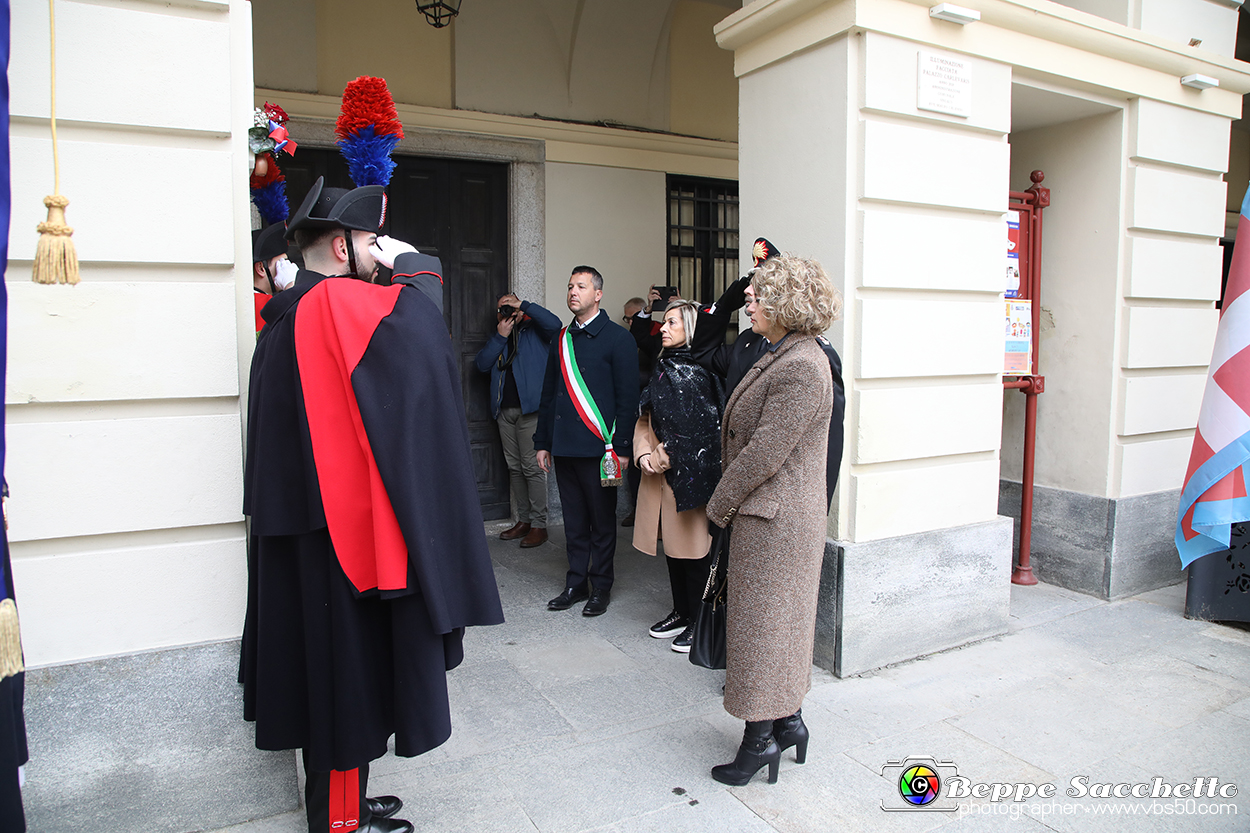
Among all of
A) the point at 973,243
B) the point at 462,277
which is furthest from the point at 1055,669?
the point at 462,277

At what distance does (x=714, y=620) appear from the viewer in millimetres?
3340

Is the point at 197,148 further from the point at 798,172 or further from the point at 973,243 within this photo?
the point at 973,243

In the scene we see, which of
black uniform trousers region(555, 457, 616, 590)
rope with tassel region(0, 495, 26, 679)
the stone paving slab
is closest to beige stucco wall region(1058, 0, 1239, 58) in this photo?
the stone paving slab

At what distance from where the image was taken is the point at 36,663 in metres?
2.48

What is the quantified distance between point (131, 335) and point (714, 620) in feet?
7.53

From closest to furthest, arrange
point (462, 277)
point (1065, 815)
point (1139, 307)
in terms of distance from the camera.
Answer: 1. point (1065, 815)
2. point (1139, 307)
3. point (462, 277)

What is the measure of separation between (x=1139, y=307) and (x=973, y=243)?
1.63 meters

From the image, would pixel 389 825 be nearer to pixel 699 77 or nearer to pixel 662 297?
pixel 662 297

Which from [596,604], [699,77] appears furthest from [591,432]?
[699,77]

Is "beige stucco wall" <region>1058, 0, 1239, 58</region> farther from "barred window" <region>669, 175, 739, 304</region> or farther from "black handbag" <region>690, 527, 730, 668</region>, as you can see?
"black handbag" <region>690, 527, 730, 668</region>

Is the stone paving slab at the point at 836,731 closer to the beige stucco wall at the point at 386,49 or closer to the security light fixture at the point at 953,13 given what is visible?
the security light fixture at the point at 953,13

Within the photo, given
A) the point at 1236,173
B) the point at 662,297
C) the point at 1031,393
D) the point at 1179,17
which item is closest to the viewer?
the point at 1179,17

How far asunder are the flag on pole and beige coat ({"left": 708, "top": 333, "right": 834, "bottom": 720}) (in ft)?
9.50

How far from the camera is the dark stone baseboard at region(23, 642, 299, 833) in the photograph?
248cm
